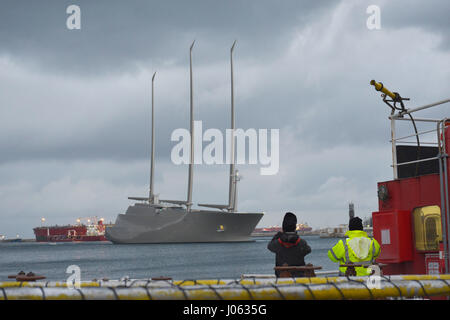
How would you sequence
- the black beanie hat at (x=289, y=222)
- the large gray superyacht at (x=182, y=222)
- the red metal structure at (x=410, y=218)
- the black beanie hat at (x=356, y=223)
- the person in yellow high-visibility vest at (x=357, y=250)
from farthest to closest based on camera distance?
1. the large gray superyacht at (x=182, y=222)
2. the red metal structure at (x=410, y=218)
3. the person in yellow high-visibility vest at (x=357, y=250)
4. the black beanie hat at (x=356, y=223)
5. the black beanie hat at (x=289, y=222)

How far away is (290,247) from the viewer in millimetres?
9391

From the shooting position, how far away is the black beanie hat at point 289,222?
9.20 metres

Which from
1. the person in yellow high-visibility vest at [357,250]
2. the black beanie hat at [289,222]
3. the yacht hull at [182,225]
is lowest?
the person in yellow high-visibility vest at [357,250]

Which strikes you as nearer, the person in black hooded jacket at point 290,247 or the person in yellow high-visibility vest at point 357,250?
the person in black hooded jacket at point 290,247

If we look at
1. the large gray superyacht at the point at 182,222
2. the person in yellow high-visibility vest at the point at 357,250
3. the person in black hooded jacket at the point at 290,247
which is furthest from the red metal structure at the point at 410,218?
the large gray superyacht at the point at 182,222

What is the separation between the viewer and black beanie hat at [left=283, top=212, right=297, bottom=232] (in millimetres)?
9203

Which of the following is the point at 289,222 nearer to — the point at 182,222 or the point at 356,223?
the point at 356,223

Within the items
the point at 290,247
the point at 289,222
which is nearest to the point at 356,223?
the point at 290,247

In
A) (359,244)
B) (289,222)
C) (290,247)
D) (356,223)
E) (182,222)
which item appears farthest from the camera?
(182,222)

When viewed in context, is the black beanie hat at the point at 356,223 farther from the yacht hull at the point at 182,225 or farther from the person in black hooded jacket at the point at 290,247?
the yacht hull at the point at 182,225

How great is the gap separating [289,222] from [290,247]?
44 centimetres
